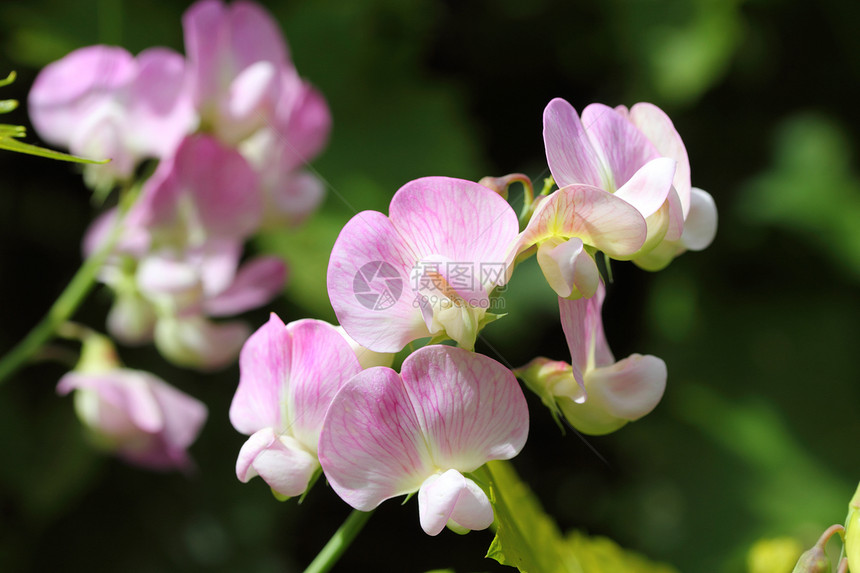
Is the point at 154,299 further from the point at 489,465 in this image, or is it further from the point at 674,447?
the point at 674,447

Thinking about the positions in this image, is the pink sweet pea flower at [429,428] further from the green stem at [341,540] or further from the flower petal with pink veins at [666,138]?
the flower petal with pink veins at [666,138]

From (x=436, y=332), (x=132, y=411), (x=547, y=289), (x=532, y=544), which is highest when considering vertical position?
(x=436, y=332)

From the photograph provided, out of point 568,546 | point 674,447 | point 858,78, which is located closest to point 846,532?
point 568,546

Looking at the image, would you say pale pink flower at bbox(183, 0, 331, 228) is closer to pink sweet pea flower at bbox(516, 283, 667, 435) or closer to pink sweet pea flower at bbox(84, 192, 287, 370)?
pink sweet pea flower at bbox(84, 192, 287, 370)

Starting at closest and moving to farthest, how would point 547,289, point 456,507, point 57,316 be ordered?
point 456,507, point 57,316, point 547,289

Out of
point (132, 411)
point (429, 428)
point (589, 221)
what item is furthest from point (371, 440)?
point (132, 411)

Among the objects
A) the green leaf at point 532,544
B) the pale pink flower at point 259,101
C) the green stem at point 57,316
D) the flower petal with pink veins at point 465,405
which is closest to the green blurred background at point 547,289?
the pale pink flower at point 259,101

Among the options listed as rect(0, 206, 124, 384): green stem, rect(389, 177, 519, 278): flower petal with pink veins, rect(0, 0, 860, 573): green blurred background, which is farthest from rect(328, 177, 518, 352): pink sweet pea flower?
rect(0, 0, 860, 573): green blurred background

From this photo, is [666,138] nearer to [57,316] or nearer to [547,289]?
[57,316]
